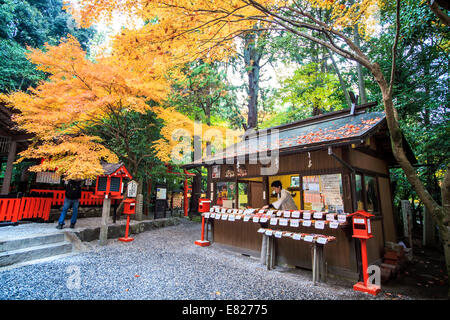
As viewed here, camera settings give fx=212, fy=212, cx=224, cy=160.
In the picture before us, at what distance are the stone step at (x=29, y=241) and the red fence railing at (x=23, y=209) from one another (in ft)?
10.7

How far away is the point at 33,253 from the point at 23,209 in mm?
4284

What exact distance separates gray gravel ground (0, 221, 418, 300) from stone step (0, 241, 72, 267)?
1.59 feet

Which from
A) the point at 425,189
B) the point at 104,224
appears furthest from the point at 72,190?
the point at 425,189

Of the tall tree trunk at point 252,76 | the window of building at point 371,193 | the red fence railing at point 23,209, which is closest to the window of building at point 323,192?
the window of building at point 371,193

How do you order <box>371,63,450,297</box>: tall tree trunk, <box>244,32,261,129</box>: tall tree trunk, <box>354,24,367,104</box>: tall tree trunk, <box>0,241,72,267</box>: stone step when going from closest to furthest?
<box>371,63,450,297</box>: tall tree trunk < <box>0,241,72,267</box>: stone step < <box>354,24,367,104</box>: tall tree trunk < <box>244,32,261,129</box>: tall tree trunk

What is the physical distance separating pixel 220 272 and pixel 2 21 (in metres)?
26.1

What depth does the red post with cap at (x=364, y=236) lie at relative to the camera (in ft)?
14.5

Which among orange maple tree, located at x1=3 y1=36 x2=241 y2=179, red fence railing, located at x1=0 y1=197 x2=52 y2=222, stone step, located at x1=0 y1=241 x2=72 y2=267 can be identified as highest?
orange maple tree, located at x1=3 y1=36 x2=241 y2=179

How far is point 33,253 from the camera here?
5742mm

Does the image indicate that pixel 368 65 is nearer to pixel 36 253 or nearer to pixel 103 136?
pixel 36 253

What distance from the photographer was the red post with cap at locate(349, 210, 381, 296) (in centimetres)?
443

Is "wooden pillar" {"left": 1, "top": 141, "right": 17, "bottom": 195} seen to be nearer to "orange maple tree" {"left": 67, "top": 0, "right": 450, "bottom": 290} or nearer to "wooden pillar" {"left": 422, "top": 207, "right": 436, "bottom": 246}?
"orange maple tree" {"left": 67, "top": 0, "right": 450, "bottom": 290}

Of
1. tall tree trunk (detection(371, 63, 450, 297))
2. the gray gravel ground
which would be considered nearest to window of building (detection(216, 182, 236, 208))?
the gray gravel ground

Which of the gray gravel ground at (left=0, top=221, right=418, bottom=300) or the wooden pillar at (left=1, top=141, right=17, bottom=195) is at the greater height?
the wooden pillar at (left=1, top=141, right=17, bottom=195)
